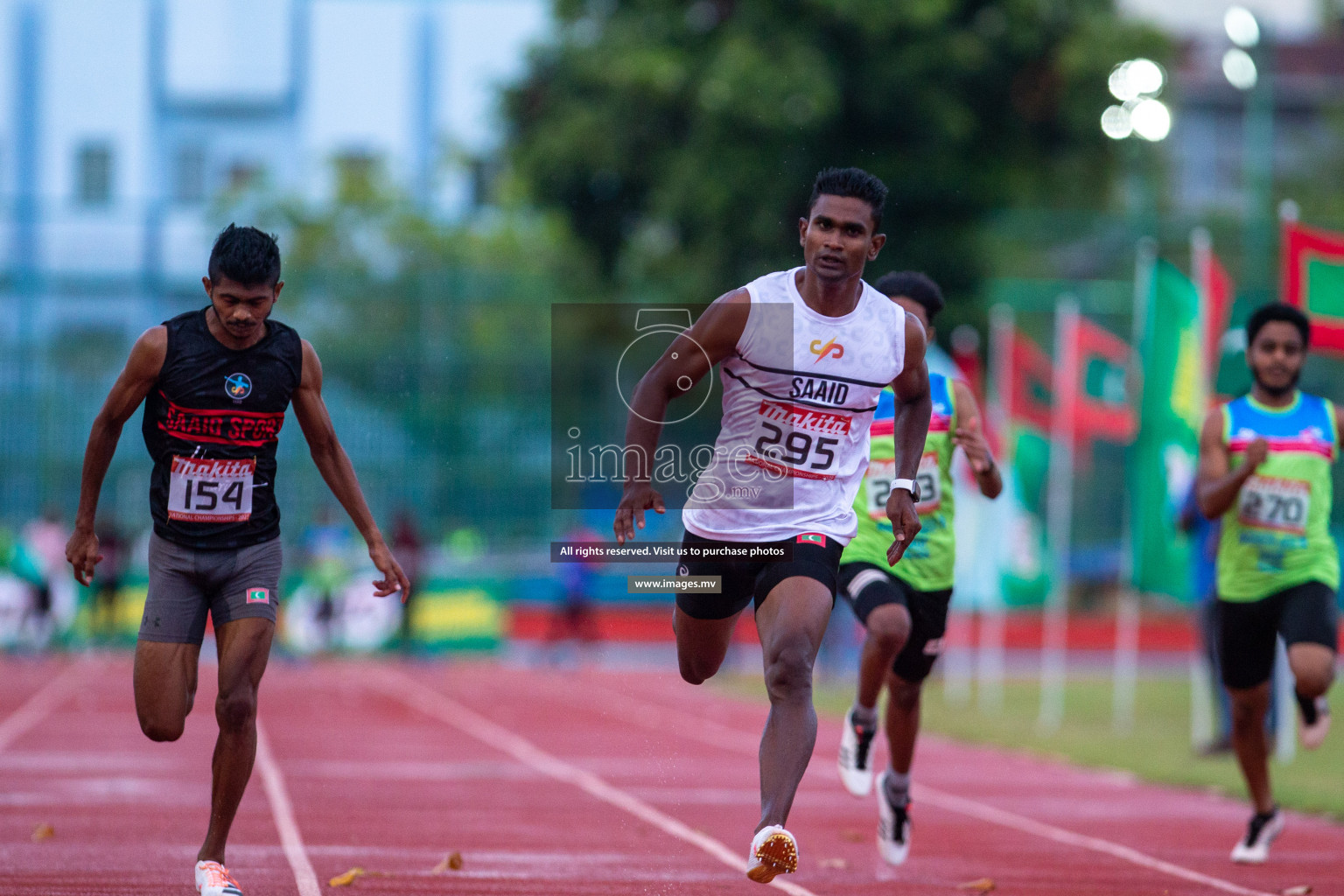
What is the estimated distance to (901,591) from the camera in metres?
8.21

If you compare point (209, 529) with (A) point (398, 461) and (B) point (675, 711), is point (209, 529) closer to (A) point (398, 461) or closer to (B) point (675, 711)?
(B) point (675, 711)

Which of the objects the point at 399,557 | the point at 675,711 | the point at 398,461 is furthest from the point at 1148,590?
the point at 398,461

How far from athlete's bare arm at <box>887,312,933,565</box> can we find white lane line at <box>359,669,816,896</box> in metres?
1.65

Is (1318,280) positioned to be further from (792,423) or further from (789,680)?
(789,680)

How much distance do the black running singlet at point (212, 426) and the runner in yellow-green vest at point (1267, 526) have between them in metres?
4.25

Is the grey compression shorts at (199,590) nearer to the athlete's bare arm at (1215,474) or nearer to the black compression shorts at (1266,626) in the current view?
the athlete's bare arm at (1215,474)

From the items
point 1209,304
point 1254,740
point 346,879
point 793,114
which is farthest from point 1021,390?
point 346,879

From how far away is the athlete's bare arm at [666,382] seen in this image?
20.2ft

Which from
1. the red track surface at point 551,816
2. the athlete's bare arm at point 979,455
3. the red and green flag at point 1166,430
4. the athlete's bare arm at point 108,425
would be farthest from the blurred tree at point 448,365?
the athlete's bare arm at point 108,425

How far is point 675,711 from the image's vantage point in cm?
1962

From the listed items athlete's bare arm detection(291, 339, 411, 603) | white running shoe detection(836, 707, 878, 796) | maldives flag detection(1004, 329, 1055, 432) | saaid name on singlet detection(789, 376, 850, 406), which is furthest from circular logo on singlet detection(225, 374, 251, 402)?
maldives flag detection(1004, 329, 1055, 432)

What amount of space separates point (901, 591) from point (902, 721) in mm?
570

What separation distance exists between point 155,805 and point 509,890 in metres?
3.73

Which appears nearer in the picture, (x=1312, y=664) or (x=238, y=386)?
(x=238, y=386)
